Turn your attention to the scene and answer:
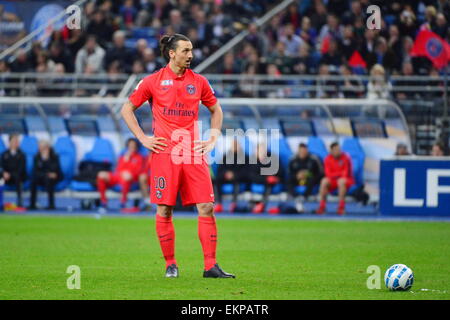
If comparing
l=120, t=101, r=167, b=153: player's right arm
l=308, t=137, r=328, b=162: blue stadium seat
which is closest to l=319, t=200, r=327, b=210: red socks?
l=308, t=137, r=328, b=162: blue stadium seat

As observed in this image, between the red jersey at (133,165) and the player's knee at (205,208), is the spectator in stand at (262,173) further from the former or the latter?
the player's knee at (205,208)

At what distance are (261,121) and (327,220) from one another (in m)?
3.35

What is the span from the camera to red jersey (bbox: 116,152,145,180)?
22.5 m

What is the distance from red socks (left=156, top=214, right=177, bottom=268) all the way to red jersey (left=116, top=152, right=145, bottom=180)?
12405mm

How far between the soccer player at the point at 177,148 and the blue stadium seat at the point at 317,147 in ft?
41.5

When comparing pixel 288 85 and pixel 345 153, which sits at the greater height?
pixel 288 85

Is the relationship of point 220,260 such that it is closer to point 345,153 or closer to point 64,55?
point 345,153

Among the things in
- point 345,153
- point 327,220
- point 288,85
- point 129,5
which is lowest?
point 327,220

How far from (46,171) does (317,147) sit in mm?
6145

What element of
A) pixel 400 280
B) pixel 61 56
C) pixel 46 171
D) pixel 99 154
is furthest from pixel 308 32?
pixel 400 280

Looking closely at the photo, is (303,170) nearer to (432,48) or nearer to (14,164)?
(432,48)

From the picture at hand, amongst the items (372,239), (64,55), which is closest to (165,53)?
(372,239)

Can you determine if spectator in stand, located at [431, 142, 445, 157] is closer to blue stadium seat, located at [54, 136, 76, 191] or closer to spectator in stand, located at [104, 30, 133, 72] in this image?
blue stadium seat, located at [54, 136, 76, 191]

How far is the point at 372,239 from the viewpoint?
15258 millimetres
